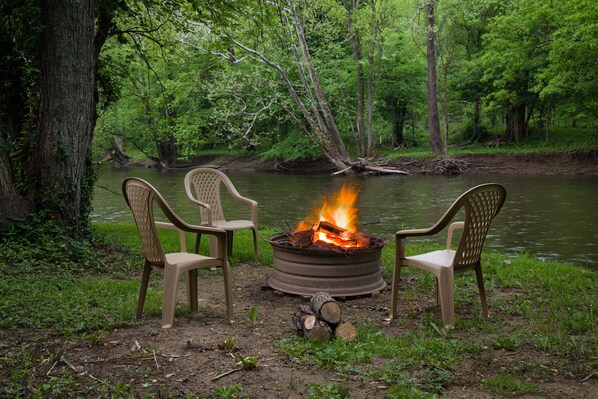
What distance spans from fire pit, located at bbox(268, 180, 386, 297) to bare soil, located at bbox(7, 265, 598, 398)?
29.2 inches

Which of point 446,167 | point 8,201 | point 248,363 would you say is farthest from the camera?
point 446,167

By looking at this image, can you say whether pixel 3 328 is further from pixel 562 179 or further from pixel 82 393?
pixel 562 179

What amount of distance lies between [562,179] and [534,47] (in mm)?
7410

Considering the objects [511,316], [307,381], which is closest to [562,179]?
[511,316]

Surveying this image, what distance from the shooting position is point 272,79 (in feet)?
91.6

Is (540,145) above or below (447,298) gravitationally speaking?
above

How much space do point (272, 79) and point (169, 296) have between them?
24.2 meters

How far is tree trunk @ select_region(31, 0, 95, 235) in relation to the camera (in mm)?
7043

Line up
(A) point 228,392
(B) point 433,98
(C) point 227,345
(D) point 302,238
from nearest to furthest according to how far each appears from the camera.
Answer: (A) point 228,392 < (C) point 227,345 < (D) point 302,238 < (B) point 433,98

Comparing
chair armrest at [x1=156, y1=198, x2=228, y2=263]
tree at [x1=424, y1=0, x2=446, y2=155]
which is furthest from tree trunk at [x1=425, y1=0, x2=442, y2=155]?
chair armrest at [x1=156, y1=198, x2=228, y2=263]

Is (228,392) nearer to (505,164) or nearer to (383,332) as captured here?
(383,332)

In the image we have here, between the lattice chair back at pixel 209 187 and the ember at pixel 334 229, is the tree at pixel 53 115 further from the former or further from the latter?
the ember at pixel 334 229

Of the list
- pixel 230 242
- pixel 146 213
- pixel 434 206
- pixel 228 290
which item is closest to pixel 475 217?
pixel 228 290

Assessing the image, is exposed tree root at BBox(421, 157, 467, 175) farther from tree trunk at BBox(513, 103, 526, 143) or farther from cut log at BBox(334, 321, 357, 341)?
cut log at BBox(334, 321, 357, 341)
